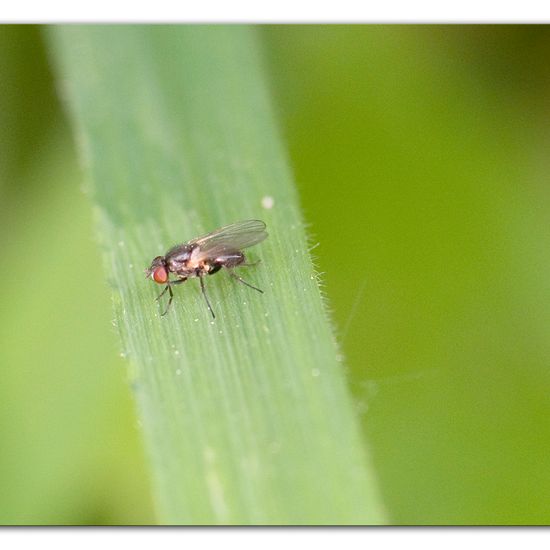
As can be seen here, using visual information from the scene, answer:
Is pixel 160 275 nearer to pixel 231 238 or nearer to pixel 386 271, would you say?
pixel 231 238

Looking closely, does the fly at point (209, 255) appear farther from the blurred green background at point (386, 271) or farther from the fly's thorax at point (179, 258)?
the blurred green background at point (386, 271)
